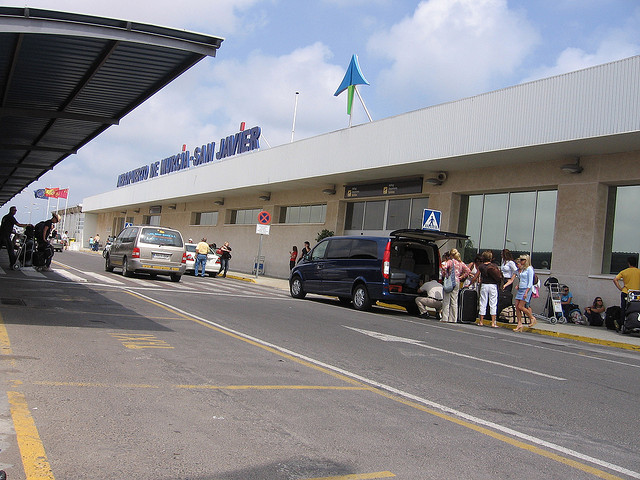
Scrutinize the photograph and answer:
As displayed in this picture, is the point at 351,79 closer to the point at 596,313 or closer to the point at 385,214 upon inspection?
the point at 385,214

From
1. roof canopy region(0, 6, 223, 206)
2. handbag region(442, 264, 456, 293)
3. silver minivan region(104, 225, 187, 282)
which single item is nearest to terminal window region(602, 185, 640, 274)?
handbag region(442, 264, 456, 293)

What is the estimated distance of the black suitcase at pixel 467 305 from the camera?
50.6 feet

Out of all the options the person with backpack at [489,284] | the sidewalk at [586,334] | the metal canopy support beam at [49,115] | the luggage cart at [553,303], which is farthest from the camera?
the luggage cart at [553,303]

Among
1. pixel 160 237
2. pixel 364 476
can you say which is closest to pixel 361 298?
pixel 160 237

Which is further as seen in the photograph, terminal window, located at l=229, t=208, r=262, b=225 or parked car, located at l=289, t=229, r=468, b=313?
terminal window, located at l=229, t=208, r=262, b=225

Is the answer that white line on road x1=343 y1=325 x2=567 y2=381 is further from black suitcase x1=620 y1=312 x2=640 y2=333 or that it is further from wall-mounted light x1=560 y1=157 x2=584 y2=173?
wall-mounted light x1=560 y1=157 x2=584 y2=173

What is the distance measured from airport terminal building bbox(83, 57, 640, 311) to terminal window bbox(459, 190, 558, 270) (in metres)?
0.04

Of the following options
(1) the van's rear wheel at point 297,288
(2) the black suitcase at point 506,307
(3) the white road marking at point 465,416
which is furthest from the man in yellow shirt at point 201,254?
(3) the white road marking at point 465,416

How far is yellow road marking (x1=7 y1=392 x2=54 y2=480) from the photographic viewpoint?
340 centimetres

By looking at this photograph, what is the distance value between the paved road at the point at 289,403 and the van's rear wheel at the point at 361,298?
5.16m

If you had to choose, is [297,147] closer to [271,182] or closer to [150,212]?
[271,182]

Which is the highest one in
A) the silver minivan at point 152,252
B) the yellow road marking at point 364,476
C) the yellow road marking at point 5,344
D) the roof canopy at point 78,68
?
the roof canopy at point 78,68

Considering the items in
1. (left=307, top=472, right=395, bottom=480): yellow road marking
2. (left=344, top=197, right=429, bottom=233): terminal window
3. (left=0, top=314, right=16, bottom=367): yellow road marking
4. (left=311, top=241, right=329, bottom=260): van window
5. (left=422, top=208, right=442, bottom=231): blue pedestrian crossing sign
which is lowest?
(left=0, top=314, right=16, bottom=367): yellow road marking

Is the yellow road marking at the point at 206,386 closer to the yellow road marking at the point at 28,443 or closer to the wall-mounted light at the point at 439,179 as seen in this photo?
the yellow road marking at the point at 28,443
